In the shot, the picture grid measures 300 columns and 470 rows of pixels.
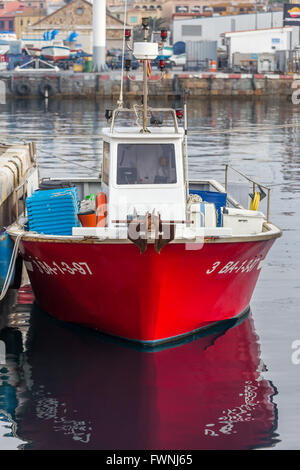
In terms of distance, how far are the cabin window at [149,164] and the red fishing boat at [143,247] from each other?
0.05 ft

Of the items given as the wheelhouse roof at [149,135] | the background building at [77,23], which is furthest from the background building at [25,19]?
the wheelhouse roof at [149,135]

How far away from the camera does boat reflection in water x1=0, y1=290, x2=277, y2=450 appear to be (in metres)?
11.0

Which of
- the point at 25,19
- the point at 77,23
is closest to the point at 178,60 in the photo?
the point at 77,23

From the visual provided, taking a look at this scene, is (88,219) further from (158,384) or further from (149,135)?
(158,384)

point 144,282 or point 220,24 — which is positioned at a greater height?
point 220,24

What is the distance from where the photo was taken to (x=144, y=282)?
43.4 feet

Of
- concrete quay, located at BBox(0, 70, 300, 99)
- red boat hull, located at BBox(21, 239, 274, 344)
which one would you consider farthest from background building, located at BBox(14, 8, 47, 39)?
red boat hull, located at BBox(21, 239, 274, 344)

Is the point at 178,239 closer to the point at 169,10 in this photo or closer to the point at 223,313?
the point at 223,313

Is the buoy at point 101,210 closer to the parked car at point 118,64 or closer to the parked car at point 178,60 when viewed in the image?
the parked car at point 118,64

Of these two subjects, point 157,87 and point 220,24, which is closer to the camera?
point 157,87

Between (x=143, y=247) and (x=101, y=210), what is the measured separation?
224cm

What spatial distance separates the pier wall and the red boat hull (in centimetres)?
6106

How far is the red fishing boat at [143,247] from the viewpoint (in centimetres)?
1312
